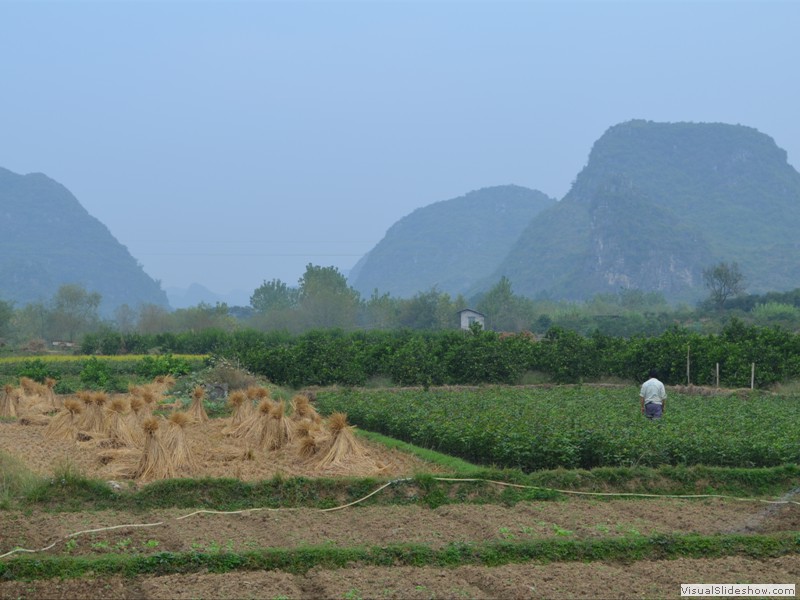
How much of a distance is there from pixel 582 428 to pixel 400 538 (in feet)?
18.4

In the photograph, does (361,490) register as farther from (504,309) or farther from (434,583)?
(504,309)

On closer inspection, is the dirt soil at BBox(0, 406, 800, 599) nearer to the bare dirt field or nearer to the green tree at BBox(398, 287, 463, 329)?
the bare dirt field

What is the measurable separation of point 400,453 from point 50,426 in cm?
675

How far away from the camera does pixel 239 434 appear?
51.2ft

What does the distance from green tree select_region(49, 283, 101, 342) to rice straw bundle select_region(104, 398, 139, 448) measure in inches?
1974

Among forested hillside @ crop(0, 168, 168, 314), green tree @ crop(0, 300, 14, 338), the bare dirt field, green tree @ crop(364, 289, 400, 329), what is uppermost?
forested hillside @ crop(0, 168, 168, 314)

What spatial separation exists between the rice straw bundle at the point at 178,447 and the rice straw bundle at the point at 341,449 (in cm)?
186

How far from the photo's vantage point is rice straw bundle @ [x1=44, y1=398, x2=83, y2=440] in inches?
638

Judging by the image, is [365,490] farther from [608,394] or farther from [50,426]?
[608,394]

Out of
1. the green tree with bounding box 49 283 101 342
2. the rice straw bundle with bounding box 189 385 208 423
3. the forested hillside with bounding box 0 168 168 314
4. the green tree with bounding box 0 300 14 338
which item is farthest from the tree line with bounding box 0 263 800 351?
the forested hillside with bounding box 0 168 168 314

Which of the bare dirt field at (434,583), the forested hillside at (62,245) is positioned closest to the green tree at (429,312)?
the bare dirt field at (434,583)

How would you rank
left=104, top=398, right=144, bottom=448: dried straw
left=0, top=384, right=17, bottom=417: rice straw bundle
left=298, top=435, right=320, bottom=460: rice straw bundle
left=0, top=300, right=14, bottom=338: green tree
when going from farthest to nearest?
left=0, top=300, right=14, bottom=338: green tree
left=0, top=384, right=17, bottom=417: rice straw bundle
left=104, top=398, right=144, bottom=448: dried straw
left=298, top=435, right=320, bottom=460: rice straw bundle

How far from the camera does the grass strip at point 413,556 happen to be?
25.8 ft

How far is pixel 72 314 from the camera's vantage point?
229 feet
